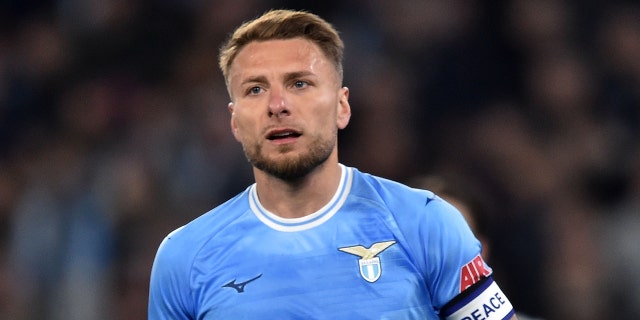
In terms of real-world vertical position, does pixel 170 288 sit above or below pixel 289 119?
below

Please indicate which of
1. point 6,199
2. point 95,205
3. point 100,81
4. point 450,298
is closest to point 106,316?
point 95,205

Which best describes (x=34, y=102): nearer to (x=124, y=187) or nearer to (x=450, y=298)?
(x=124, y=187)

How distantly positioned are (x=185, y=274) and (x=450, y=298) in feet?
2.65

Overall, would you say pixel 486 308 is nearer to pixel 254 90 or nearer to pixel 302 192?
pixel 302 192

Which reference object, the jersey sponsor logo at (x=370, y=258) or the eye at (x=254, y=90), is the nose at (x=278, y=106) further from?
the jersey sponsor logo at (x=370, y=258)

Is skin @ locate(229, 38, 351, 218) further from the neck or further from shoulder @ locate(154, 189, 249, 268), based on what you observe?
shoulder @ locate(154, 189, 249, 268)

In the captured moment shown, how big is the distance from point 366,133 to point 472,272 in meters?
4.02

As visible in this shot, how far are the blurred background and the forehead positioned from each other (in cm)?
328

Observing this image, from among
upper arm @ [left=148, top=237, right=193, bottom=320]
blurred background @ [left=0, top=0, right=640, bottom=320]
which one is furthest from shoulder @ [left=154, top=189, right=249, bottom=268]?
blurred background @ [left=0, top=0, right=640, bottom=320]

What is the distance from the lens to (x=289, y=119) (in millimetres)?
3117

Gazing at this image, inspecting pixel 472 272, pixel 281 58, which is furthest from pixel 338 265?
pixel 281 58

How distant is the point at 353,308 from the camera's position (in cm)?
302

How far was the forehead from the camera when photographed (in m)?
3.20

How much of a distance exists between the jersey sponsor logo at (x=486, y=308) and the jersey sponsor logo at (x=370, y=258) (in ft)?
0.86
